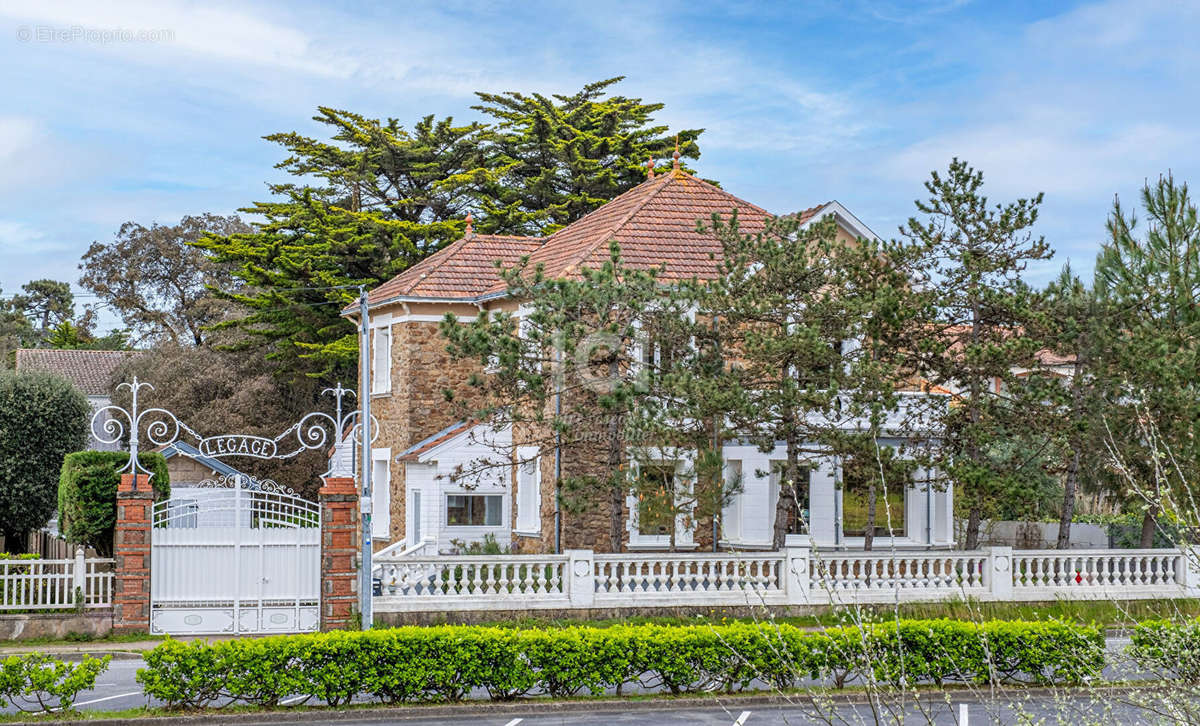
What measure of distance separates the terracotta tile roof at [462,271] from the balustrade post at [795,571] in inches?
441

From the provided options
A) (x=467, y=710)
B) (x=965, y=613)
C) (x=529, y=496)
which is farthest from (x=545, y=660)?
(x=529, y=496)

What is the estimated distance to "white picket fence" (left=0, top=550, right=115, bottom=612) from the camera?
20922mm

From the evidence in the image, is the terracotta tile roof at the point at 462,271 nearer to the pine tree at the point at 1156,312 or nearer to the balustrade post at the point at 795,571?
the balustrade post at the point at 795,571

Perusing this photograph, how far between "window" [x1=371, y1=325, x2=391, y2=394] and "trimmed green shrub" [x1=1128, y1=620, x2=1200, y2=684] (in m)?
20.6

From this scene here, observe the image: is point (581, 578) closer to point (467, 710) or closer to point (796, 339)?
point (796, 339)

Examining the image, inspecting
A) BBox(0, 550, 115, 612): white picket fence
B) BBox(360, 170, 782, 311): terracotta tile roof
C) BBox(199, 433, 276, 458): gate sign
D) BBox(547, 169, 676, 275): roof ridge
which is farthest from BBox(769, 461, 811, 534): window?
BBox(0, 550, 115, 612): white picket fence

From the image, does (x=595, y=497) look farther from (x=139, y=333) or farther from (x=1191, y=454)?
(x=139, y=333)

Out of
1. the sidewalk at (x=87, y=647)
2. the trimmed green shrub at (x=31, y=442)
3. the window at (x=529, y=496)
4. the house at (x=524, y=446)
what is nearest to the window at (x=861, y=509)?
the house at (x=524, y=446)

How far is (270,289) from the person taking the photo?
4400 cm

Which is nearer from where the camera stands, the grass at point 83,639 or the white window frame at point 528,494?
the grass at point 83,639

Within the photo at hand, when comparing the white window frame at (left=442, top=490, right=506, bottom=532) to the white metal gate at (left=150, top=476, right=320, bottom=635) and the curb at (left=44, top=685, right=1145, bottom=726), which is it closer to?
the white metal gate at (left=150, top=476, right=320, bottom=635)

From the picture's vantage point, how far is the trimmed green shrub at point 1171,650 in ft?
28.8

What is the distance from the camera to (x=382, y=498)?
31.6 metres

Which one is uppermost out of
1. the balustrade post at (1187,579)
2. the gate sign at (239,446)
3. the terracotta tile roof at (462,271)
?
the terracotta tile roof at (462,271)
